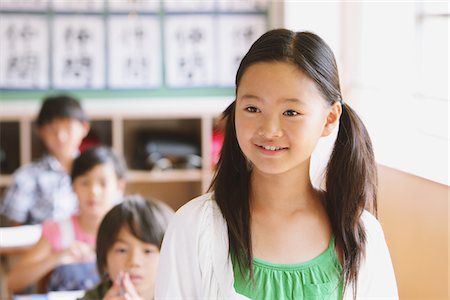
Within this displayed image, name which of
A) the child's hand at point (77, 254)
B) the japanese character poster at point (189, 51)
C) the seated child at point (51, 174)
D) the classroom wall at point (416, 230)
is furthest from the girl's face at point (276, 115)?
the japanese character poster at point (189, 51)

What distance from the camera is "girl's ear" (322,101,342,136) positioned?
1177 mm

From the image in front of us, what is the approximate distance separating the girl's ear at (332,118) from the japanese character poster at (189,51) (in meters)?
2.98

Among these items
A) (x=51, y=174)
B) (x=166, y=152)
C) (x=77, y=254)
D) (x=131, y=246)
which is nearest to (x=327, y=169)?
(x=131, y=246)

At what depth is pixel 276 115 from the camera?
43.0 inches

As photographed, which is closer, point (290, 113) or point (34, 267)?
point (290, 113)

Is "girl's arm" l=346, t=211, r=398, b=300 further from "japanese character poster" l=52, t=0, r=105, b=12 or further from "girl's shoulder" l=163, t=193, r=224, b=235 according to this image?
"japanese character poster" l=52, t=0, r=105, b=12

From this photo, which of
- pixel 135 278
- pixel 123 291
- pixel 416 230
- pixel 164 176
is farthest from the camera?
pixel 164 176

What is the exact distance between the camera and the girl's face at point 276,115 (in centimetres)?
109

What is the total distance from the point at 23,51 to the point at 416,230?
9.77 ft

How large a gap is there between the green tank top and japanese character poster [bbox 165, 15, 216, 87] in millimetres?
3044

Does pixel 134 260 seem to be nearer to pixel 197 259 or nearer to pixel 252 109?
pixel 197 259

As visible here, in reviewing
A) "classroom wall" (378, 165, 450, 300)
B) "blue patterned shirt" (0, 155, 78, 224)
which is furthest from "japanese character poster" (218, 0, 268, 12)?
"classroom wall" (378, 165, 450, 300)

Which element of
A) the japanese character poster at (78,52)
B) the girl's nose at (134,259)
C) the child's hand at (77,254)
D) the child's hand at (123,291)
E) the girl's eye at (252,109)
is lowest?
the child's hand at (77,254)

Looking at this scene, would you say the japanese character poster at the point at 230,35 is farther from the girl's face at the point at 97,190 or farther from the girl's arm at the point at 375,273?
the girl's arm at the point at 375,273
